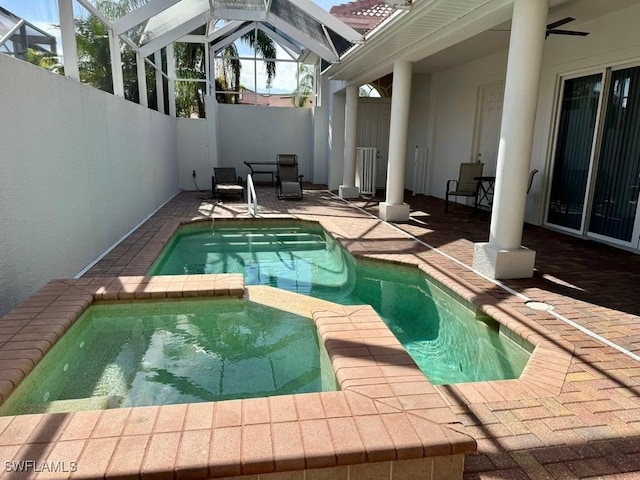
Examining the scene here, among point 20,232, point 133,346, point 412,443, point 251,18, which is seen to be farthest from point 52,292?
point 251,18

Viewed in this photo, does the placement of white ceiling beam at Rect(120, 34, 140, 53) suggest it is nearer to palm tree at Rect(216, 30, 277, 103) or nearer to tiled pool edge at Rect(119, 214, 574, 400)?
tiled pool edge at Rect(119, 214, 574, 400)

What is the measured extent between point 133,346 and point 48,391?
74 cm

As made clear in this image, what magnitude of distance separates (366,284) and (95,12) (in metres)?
5.14

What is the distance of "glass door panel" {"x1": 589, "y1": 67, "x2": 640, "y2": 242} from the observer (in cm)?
580

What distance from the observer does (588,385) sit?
8.75ft

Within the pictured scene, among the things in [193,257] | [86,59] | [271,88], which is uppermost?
[271,88]

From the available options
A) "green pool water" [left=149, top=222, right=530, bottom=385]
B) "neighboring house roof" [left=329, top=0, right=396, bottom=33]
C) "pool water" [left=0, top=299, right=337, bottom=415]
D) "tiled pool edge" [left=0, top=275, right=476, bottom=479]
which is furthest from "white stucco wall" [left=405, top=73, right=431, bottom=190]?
"tiled pool edge" [left=0, top=275, right=476, bottom=479]

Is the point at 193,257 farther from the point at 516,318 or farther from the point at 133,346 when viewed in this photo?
the point at 516,318

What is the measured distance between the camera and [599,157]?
6.41 metres

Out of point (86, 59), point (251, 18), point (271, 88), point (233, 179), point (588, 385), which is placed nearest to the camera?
point (588, 385)

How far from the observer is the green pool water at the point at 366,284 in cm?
347

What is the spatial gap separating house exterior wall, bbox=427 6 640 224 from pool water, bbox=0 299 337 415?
19.3ft

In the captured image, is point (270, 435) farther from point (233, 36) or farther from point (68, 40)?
point (233, 36)

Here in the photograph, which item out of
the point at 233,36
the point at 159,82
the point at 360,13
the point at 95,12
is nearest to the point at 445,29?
the point at 360,13
